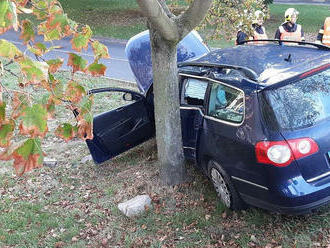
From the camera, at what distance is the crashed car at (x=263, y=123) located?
13.4 ft

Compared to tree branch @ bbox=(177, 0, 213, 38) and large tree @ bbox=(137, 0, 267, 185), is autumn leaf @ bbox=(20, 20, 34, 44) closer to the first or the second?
large tree @ bbox=(137, 0, 267, 185)

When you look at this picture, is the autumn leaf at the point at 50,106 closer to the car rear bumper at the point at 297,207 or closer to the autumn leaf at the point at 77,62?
the autumn leaf at the point at 77,62

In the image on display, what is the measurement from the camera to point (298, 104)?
4.21m

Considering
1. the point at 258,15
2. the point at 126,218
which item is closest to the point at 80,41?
the point at 126,218

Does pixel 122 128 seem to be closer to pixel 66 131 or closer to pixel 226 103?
pixel 226 103

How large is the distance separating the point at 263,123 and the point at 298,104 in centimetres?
39

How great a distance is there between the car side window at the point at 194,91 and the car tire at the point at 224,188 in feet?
2.66

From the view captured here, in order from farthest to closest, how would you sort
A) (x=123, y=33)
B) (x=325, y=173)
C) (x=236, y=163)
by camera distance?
(x=123, y=33) → (x=236, y=163) → (x=325, y=173)

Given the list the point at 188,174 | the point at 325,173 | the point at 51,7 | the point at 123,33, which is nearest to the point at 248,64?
the point at 325,173

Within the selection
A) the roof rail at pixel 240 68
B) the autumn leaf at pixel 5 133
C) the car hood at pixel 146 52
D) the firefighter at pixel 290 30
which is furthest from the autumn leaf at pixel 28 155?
the firefighter at pixel 290 30

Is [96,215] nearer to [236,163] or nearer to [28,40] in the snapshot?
[236,163]

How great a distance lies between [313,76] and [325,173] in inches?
37.3

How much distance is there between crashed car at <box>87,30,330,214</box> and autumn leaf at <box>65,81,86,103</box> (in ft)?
5.79

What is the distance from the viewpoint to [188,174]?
602 centimetres
